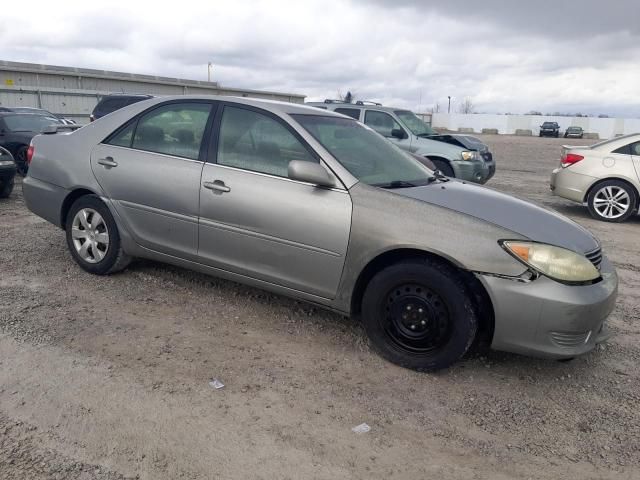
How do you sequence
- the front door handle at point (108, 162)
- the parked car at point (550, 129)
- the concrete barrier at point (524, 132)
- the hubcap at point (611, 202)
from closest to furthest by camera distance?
the front door handle at point (108, 162) < the hubcap at point (611, 202) < the parked car at point (550, 129) < the concrete barrier at point (524, 132)

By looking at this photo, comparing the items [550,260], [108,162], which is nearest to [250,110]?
[108,162]

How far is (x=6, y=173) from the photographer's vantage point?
27.7 feet

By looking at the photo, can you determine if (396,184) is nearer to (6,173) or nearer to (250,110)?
(250,110)

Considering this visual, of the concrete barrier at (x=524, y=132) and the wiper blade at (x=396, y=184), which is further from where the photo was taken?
the concrete barrier at (x=524, y=132)

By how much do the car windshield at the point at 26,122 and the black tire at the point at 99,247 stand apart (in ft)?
26.2

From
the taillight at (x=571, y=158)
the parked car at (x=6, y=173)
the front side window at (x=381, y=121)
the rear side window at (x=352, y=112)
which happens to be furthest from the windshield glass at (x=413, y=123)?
the parked car at (x=6, y=173)

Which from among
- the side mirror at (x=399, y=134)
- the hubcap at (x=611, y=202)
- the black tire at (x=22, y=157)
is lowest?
the black tire at (x=22, y=157)

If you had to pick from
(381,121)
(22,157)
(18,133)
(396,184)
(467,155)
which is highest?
(381,121)

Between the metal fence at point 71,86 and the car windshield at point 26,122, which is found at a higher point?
the metal fence at point 71,86

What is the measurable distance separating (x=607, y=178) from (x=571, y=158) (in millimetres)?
655

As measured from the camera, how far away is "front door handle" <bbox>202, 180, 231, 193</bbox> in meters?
3.91

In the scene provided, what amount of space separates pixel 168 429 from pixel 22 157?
406 inches

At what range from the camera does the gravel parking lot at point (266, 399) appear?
254cm

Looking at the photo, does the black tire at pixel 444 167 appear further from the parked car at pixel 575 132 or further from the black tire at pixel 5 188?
the parked car at pixel 575 132
